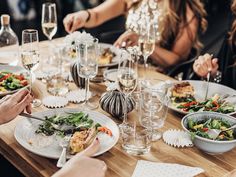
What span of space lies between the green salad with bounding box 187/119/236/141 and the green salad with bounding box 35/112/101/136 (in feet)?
1.10

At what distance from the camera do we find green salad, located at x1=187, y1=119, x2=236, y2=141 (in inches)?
55.1

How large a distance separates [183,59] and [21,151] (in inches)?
61.3

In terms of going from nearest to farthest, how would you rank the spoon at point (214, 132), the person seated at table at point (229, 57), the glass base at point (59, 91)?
1. the spoon at point (214, 132)
2. the glass base at point (59, 91)
3. the person seated at table at point (229, 57)

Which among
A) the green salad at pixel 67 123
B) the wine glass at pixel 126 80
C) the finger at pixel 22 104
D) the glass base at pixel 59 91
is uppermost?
the wine glass at pixel 126 80

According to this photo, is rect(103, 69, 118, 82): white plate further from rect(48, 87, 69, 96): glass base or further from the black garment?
the black garment

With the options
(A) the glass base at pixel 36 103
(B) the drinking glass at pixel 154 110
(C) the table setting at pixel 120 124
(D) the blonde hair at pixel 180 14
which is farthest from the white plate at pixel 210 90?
(D) the blonde hair at pixel 180 14

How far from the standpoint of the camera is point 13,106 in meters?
1.46

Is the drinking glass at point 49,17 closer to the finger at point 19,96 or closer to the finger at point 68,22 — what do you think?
the finger at point 68,22

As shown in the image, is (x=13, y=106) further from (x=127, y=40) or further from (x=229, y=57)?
(x=229, y=57)

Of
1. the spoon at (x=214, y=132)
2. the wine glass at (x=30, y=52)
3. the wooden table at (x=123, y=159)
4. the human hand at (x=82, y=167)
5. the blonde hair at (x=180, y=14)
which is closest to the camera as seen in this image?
the human hand at (x=82, y=167)

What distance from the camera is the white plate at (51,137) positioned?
4.37 feet

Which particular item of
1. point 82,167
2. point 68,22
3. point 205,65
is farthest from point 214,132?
point 68,22

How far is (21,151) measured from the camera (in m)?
1.37

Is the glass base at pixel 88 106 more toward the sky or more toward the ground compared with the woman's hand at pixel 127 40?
more toward the ground
